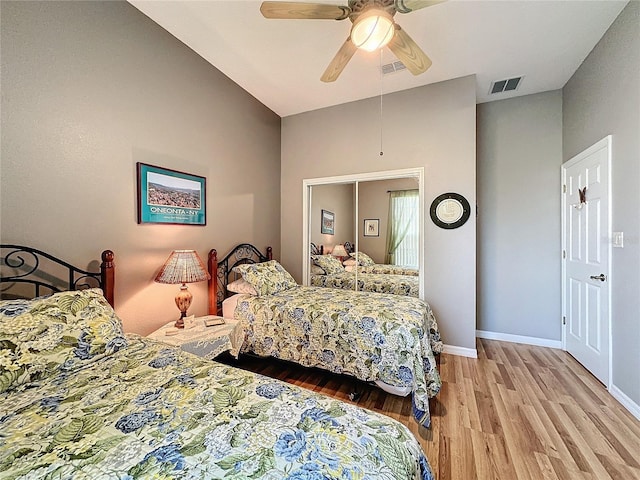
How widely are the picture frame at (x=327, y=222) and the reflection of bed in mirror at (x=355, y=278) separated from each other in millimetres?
247

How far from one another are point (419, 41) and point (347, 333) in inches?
103

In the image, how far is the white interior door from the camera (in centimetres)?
234

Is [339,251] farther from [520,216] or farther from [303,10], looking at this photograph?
[303,10]

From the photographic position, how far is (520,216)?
11.0 feet

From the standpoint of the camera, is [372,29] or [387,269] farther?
[387,269]

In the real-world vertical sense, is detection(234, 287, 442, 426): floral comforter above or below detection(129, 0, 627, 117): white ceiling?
below

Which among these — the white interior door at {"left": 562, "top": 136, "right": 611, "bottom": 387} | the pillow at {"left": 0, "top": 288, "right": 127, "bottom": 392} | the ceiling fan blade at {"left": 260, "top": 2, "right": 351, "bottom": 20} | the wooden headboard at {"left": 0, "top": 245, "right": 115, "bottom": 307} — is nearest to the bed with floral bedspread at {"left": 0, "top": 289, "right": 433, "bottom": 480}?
the pillow at {"left": 0, "top": 288, "right": 127, "bottom": 392}

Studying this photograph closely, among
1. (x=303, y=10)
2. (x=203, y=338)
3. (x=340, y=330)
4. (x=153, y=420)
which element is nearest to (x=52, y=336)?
(x=153, y=420)

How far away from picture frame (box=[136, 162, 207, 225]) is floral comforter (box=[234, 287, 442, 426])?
96 cm

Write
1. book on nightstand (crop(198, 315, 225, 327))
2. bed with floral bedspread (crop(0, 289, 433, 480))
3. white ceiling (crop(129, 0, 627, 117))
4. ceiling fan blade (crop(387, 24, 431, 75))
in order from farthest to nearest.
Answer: book on nightstand (crop(198, 315, 225, 327)), white ceiling (crop(129, 0, 627, 117)), ceiling fan blade (crop(387, 24, 431, 75)), bed with floral bedspread (crop(0, 289, 433, 480))

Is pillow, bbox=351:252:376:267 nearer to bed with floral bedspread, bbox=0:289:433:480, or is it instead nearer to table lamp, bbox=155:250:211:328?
table lamp, bbox=155:250:211:328

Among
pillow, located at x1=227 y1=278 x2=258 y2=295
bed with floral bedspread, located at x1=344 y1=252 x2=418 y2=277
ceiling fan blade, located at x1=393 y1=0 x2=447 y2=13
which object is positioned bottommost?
pillow, located at x1=227 y1=278 x2=258 y2=295

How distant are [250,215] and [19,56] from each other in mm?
2130

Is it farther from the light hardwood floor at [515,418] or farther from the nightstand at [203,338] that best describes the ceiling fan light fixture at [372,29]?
the light hardwood floor at [515,418]
